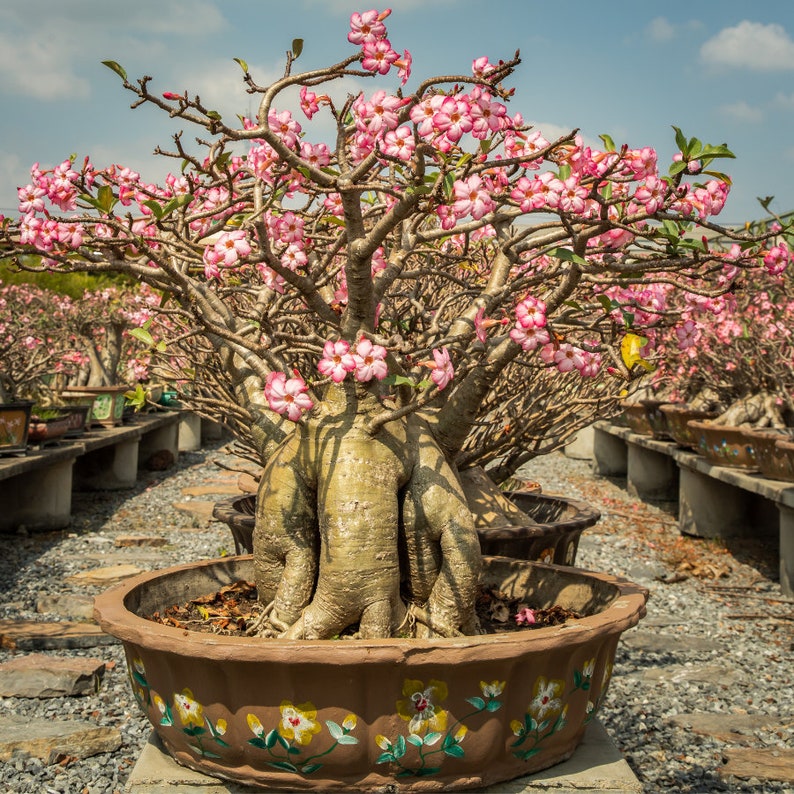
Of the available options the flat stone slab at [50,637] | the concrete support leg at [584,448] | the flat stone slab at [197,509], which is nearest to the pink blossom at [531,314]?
the flat stone slab at [50,637]

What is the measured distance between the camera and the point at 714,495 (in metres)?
7.83

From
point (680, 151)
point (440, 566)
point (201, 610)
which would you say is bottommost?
point (201, 610)

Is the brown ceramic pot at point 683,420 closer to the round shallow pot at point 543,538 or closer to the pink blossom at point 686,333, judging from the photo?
the round shallow pot at point 543,538

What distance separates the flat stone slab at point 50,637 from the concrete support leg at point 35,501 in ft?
10.3

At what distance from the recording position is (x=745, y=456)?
6969 mm

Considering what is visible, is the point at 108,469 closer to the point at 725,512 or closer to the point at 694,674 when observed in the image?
the point at 725,512

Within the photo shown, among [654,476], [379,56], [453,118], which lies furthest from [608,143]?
[654,476]

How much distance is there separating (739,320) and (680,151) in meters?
7.59

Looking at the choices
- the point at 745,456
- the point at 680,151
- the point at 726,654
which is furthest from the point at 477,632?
the point at 745,456

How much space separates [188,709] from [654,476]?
9.21 meters

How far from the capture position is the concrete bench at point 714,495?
19.4 feet

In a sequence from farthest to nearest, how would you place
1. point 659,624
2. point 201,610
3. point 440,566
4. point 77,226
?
1. point 659,624
2. point 201,610
3. point 440,566
4. point 77,226

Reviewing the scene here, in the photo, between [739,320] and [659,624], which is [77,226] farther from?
[739,320]

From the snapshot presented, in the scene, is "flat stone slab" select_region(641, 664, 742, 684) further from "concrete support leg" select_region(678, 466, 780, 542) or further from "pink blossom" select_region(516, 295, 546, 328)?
"concrete support leg" select_region(678, 466, 780, 542)
